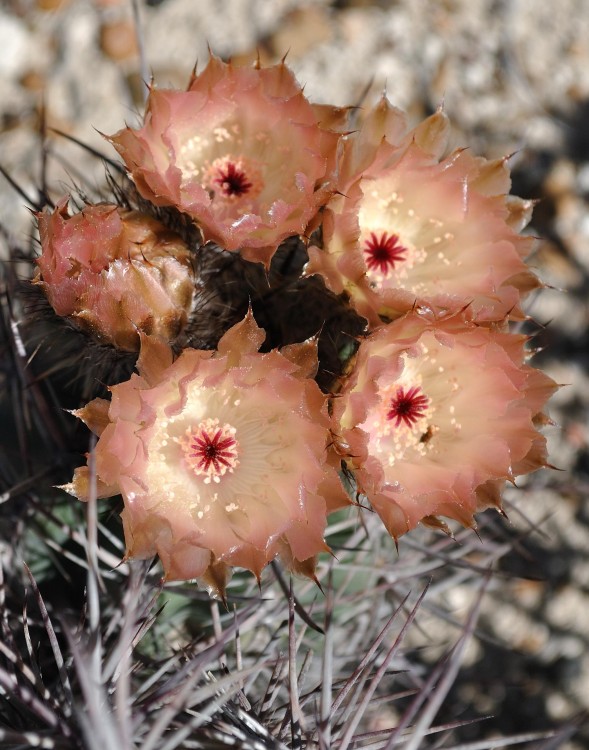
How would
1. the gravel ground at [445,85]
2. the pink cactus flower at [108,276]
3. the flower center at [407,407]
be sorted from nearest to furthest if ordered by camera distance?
the pink cactus flower at [108,276] → the flower center at [407,407] → the gravel ground at [445,85]

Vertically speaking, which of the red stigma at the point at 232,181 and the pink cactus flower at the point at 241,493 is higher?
the red stigma at the point at 232,181

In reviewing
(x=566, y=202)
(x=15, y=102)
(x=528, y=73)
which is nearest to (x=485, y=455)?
(x=566, y=202)

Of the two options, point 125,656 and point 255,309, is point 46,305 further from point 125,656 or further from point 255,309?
point 125,656

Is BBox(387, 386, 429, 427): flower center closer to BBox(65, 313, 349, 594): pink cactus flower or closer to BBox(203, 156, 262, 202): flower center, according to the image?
BBox(65, 313, 349, 594): pink cactus flower

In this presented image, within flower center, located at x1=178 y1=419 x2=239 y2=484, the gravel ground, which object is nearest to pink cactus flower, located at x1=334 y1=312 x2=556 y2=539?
flower center, located at x1=178 y1=419 x2=239 y2=484

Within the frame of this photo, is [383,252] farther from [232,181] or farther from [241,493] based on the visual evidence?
[241,493]

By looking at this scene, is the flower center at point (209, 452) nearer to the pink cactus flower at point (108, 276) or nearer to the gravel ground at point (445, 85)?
the pink cactus flower at point (108, 276)

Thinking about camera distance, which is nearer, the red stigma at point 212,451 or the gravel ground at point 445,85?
the red stigma at point 212,451

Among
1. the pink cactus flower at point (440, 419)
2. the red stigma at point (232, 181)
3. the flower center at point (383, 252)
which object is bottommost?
the pink cactus flower at point (440, 419)

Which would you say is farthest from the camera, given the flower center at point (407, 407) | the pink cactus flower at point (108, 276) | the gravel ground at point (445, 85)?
the gravel ground at point (445, 85)

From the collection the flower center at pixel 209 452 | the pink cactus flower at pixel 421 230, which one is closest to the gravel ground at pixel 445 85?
the pink cactus flower at pixel 421 230
